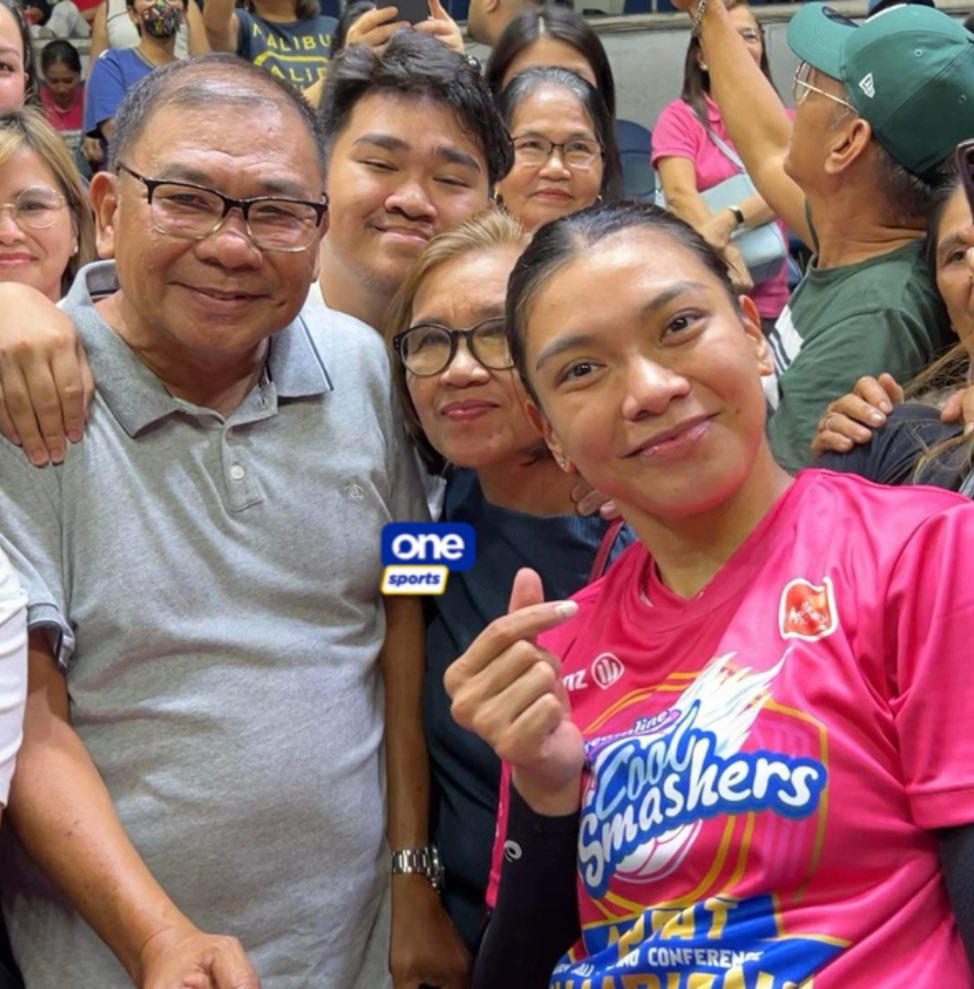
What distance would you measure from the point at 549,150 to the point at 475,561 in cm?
133

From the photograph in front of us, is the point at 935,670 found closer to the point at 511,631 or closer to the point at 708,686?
the point at 708,686

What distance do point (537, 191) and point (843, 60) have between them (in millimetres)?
721

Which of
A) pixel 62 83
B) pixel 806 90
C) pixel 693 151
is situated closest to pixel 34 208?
pixel 806 90

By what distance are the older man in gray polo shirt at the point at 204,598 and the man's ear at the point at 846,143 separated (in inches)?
41.0

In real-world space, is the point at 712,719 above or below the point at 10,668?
above

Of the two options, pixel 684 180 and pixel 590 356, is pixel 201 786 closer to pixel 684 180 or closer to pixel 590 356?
pixel 590 356

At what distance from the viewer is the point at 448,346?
5.86 feet

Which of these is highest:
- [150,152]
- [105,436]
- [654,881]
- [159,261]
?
[150,152]

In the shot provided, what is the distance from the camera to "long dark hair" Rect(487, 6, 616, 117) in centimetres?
312

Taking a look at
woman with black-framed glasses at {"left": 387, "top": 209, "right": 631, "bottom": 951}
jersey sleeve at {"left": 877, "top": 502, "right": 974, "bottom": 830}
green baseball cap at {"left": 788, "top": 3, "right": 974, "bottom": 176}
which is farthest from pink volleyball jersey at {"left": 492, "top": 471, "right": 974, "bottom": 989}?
green baseball cap at {"left": 788, "top": 3, "right": 974, "bottom": 176}

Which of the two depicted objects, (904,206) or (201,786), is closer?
(201,786)

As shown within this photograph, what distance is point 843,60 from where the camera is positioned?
2330 mm

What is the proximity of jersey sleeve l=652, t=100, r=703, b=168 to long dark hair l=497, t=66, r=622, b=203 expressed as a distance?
3.04 ft

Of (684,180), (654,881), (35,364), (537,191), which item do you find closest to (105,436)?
(35,364)
